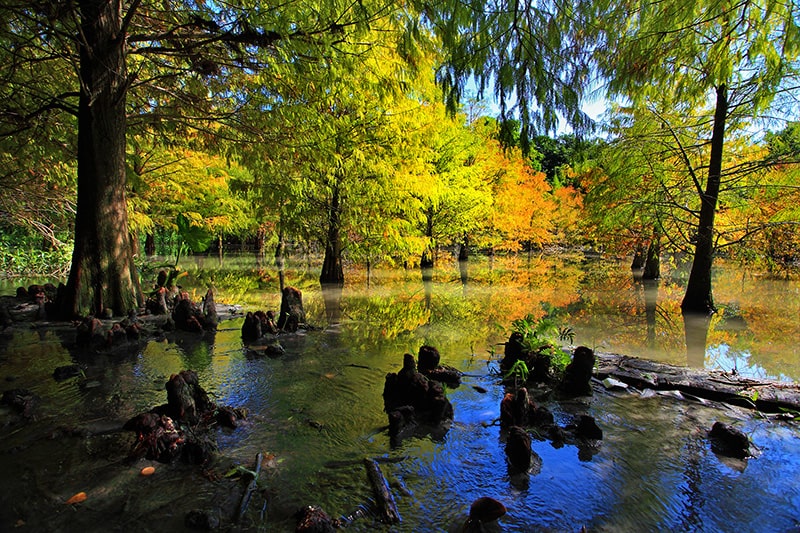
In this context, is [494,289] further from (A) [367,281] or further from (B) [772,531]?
(B) [772,531]

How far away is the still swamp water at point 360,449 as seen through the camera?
245 centimetres

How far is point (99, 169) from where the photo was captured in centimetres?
727

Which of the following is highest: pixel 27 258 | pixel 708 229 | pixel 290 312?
pixel 708 229

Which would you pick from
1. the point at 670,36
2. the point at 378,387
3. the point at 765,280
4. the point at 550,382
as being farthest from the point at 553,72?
the point at 765,280

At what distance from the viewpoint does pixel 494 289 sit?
13.7m

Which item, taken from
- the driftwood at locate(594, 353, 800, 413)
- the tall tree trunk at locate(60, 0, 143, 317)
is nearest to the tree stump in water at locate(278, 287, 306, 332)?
the tall tree trunk at locate(60, 0, 143, 317)

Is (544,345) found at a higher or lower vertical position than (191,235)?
lower

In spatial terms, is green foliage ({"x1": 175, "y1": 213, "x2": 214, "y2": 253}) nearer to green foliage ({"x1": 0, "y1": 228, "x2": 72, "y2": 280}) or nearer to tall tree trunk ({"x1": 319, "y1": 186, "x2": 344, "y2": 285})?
tall tree trunk ({"x1": 319, "y1": 186, "x2": 344, "y2": 285})

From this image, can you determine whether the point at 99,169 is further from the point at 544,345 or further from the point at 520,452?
the point at 520,452

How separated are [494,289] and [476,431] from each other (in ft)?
34.2

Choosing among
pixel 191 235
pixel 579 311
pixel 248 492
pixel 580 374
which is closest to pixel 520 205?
pixel 579 311

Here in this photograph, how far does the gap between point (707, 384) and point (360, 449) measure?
12.8ft

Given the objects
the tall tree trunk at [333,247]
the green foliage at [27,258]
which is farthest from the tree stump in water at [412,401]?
the green foliage at [27,258]

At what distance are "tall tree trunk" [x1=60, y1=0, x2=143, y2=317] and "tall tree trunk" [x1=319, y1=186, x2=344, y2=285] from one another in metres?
6.64
